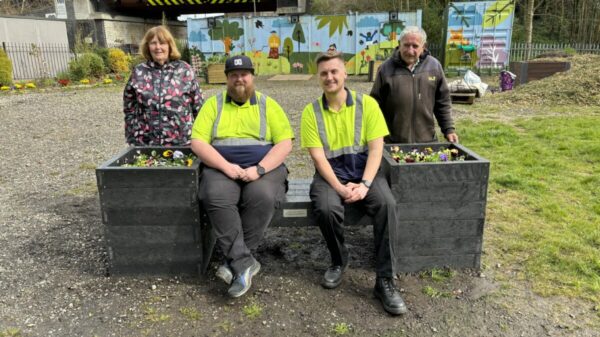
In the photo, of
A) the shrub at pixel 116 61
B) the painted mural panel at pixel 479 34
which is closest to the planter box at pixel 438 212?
the painted mural panel at pixel 479 34

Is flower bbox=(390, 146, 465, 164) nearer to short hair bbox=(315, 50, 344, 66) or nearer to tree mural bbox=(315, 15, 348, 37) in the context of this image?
short hair bbox=(315, 50, 344, 66)

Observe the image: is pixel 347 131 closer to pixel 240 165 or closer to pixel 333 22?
pixel 240 165

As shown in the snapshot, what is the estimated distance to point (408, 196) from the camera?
3303 millimetres

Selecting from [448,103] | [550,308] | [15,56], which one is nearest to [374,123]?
[448,103]

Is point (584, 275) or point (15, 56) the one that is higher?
point (15, 56)

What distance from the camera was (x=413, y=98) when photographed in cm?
403

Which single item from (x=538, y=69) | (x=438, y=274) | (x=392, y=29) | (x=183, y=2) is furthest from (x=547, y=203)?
(x=183, y=2)

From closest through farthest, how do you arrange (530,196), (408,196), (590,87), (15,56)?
(408,196) < (530,196) < (590,87) < (15,56)

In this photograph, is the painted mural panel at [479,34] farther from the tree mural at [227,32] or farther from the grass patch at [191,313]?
the grass patch at [191,313]

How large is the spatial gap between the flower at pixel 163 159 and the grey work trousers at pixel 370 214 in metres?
1.07

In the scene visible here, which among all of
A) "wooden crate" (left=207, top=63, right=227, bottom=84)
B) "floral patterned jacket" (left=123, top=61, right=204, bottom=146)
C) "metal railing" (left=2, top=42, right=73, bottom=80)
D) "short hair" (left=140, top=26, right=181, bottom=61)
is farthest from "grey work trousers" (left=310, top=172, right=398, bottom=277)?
"metal railing" (left=2, top=42, right=73, bottom=80)

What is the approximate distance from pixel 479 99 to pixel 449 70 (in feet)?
27.3

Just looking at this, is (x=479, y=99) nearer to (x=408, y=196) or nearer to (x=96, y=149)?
(x=96, y=149)

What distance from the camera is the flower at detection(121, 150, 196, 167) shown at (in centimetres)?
368
